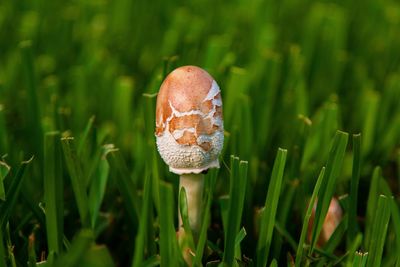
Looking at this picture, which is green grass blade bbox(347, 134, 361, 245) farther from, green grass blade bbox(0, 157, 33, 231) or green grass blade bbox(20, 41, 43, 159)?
green grass blade bbox(20, 41, 43, 159)

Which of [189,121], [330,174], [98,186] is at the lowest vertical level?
[98,186]

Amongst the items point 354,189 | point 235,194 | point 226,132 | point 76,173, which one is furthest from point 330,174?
point 76,173

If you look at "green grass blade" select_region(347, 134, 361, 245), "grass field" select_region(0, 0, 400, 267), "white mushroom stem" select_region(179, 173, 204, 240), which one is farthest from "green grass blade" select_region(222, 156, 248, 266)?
"green grass blade" select_region(347, 134, 361, 245)

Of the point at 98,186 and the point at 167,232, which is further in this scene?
the point at 98,186

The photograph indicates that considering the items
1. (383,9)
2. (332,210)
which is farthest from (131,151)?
(383,9)

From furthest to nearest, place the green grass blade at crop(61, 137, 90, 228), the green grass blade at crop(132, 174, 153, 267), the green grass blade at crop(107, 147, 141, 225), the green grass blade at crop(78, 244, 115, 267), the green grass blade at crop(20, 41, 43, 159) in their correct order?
the green grass blade at crop(20, 41, 43, 159)
the green grass blade at crop(107, 147, 141, 225)
the green grass blade at crop(61, 137, 90, 228)
the green grass blade at crop(132, 174, 153, 267)
the green grass blade at crop(78, 244, 115, 267)

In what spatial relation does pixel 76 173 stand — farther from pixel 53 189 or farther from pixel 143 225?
pixel 143 225

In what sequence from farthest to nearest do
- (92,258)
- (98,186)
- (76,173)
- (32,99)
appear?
(32,99) → (98,186) → (76,173) → (92,258)
